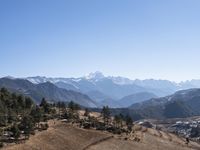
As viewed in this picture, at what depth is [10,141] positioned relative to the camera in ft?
333

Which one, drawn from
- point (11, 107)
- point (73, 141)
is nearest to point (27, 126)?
point (73, 141)

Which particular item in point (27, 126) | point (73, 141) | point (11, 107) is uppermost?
point (11, 107)

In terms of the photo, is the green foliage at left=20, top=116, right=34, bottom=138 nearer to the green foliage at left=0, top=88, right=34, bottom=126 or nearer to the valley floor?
the valley floor

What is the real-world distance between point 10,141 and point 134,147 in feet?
158

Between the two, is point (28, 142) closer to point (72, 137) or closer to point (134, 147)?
point (72, 137)

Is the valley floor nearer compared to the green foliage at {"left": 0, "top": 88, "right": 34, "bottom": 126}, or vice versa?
the valley floor

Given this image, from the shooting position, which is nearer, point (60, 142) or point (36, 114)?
point (60, 142)

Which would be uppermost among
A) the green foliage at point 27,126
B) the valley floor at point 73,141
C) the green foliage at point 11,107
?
the green foliage at point 11,107

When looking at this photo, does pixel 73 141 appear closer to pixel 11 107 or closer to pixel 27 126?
pixel 27 126

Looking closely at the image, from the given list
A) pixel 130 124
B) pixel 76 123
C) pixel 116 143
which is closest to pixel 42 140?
pixel 116 143

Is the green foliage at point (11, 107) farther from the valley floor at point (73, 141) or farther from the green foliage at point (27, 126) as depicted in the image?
the valley floor at point (73, 141)

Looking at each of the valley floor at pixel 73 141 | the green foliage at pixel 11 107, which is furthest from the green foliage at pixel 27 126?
the green foliage at pixel 11 107

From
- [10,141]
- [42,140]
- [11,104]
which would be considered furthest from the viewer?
[11,104]

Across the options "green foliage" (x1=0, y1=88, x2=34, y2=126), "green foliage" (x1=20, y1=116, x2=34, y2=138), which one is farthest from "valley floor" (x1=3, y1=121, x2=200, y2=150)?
"green foliage" (x1=0, y1=88, x2=34, y2=126)
